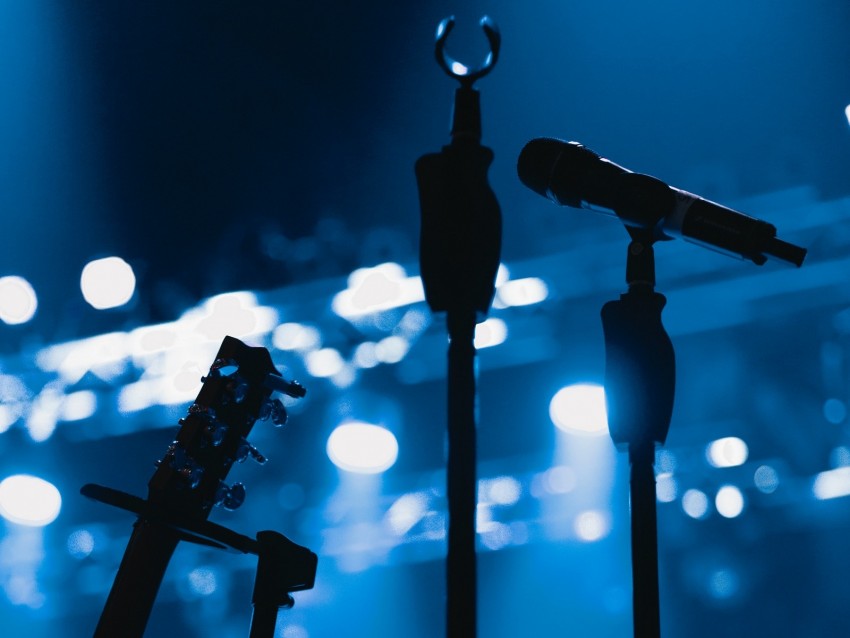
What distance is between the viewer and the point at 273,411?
138 cm

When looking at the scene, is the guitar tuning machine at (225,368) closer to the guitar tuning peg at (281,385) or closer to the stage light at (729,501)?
the guitar tuning peg at (281,385)

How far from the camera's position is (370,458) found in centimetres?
638

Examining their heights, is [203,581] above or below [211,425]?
above

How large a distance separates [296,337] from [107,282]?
1161mm

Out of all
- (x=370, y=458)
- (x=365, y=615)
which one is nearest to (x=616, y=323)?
(x=370, y=458)

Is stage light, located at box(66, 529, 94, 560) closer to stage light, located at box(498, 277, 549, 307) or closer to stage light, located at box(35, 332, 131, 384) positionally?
stage light, located at box(35, 332, 131, 384)

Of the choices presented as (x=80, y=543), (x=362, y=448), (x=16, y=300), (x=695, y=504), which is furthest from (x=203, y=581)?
(x=695, y=504)

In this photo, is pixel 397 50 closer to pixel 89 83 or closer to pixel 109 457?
pixel 89 83

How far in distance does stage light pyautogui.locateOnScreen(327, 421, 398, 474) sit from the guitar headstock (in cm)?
485

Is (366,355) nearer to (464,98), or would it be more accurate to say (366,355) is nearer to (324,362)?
(324,362)

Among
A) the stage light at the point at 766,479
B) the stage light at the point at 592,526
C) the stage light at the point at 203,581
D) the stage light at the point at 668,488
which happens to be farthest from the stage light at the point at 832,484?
the stage light at the point at 203,581

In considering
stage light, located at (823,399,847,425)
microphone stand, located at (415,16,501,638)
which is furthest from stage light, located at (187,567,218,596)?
microphone stand, located at (415,16,501,638)

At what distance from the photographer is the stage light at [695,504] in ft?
18.6

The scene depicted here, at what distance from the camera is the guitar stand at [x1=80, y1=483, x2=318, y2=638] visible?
51.7 inches
